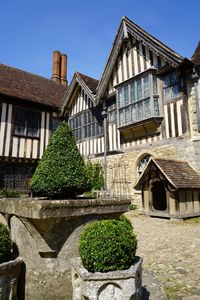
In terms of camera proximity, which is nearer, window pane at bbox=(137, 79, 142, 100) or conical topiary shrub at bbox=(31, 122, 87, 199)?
conical topiary shrub at bbox=(31, 122, 87, 199)

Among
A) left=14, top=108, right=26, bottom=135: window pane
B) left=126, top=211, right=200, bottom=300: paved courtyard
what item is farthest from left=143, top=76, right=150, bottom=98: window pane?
left=14, top=108, right=26, bottom=135: window pane

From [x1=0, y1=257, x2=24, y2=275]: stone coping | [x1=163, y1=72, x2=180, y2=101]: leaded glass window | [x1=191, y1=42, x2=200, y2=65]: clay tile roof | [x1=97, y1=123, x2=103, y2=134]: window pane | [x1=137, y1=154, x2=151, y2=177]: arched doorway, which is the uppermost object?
[x1=191, y1=42, x2=200, y2=65]: clay tile roof

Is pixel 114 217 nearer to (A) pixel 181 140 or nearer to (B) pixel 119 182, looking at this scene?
(A) pixel 181 140

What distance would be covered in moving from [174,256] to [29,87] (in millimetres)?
12385

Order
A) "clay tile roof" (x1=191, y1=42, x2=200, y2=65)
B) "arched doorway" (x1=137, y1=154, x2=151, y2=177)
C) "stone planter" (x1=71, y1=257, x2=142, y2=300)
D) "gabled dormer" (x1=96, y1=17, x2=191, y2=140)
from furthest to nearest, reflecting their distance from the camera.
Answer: "arched doorway" (x1=137, y1=154, x2=151, y2=177) < "gabled dormer" (x1=96, y1=17, x2=191, y2=140) < "clay tile roof" (x1=191, y1=42, x2=200, y2=65) < "stone planter" (x1=71, y1=257, x2=142, y2=300)

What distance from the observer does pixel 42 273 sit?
91.2 inches

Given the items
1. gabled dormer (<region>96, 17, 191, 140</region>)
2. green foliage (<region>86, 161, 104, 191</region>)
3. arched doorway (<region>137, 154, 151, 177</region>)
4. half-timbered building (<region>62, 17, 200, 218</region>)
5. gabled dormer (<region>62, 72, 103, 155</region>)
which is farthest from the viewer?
gabled dormer (<region>62, 72, 103, 155</region>)

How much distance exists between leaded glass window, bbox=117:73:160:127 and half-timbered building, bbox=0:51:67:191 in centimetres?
463

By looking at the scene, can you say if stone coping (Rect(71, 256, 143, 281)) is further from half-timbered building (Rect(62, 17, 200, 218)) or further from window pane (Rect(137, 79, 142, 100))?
window pane (Rect(137, 79, 142, 100))

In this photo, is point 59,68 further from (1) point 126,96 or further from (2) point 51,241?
(2) point 51,241

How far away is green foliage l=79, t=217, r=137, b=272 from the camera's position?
203 cm

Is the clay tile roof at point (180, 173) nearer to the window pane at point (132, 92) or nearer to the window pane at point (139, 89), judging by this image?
the window pane at point (139, 89)

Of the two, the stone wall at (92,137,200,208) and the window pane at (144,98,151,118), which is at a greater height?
the window pane at (144,98,151,118)

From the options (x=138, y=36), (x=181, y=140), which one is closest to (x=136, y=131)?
(x=181, y=140)
